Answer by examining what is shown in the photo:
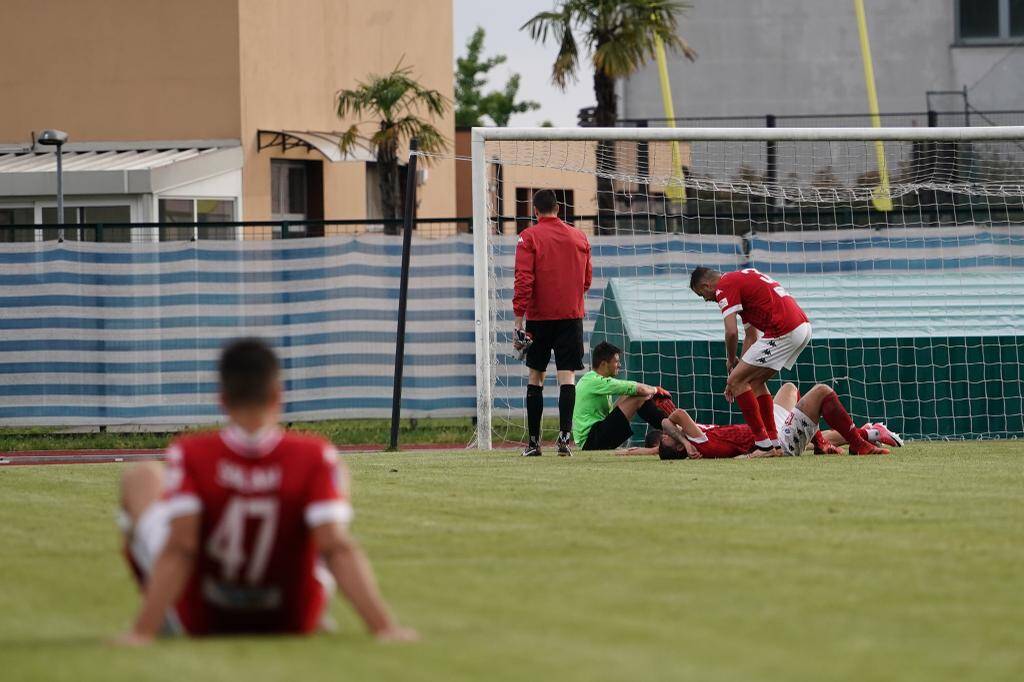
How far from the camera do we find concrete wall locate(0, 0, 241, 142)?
28156 mm

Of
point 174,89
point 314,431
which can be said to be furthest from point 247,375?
point 174,89

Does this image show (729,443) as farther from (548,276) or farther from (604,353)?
(548,276)

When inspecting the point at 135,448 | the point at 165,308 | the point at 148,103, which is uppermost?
the point at 148,103

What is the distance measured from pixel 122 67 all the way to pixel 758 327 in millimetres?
18119

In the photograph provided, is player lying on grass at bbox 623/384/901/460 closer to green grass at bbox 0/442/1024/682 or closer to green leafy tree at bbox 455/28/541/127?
green grass at bbox 0/442/1024/682

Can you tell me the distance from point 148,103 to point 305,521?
24959mm

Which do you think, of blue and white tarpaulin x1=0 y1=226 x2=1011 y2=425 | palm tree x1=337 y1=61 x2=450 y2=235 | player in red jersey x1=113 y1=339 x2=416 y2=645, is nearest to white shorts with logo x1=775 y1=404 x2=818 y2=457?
blue and white tarpaulin x1=0 y1=226 x2=1011 y2=425

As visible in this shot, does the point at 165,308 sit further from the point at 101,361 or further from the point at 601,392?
the point at 601,392

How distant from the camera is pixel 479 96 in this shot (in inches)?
2457

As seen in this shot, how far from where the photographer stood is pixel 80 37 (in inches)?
1121

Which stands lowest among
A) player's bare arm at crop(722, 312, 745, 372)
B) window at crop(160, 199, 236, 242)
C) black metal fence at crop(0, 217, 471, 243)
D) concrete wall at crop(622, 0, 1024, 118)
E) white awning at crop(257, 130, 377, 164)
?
player's bare arm at crop(722, 312, 745, 372)

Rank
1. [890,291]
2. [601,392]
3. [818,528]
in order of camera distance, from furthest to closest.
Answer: [890,291] → [601,392] → [818,528]

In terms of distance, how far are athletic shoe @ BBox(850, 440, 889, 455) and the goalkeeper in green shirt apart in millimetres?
1680

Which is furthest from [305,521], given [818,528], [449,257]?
[449,257]
